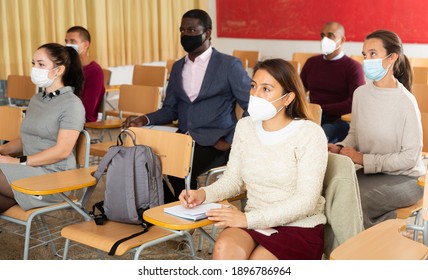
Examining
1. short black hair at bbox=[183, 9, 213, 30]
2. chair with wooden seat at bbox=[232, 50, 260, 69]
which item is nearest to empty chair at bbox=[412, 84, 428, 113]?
short black hair at bbox=[183, 9, 213, 30]

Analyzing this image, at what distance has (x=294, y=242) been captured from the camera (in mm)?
2471

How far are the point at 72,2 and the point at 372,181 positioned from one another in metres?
4.84

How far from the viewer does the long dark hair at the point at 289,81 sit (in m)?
2.61

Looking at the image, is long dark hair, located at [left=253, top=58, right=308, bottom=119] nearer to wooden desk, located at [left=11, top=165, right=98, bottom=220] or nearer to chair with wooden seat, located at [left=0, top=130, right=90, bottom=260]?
wooden desk, located at [left=11, top=165, right=98, bottom=220]

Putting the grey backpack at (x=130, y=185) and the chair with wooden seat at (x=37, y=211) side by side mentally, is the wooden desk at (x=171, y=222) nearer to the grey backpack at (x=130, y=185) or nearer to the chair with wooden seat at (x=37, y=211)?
the grey backpack at (x=130, y=185)

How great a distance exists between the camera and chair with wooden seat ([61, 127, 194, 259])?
8.90 ft

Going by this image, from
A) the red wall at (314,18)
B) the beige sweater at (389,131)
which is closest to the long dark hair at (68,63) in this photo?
the beige sweater at (389,131)

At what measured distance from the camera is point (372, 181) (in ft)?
10.5

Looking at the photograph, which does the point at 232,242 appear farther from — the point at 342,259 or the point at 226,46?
the point at 226,46

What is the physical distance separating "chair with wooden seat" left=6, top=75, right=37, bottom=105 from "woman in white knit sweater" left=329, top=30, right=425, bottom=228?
123 inches

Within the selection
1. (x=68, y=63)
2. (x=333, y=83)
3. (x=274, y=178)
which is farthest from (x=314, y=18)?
(x=274, y=178)

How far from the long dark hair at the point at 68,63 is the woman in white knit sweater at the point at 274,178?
1301 mm

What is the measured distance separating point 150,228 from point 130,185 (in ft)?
0.71
